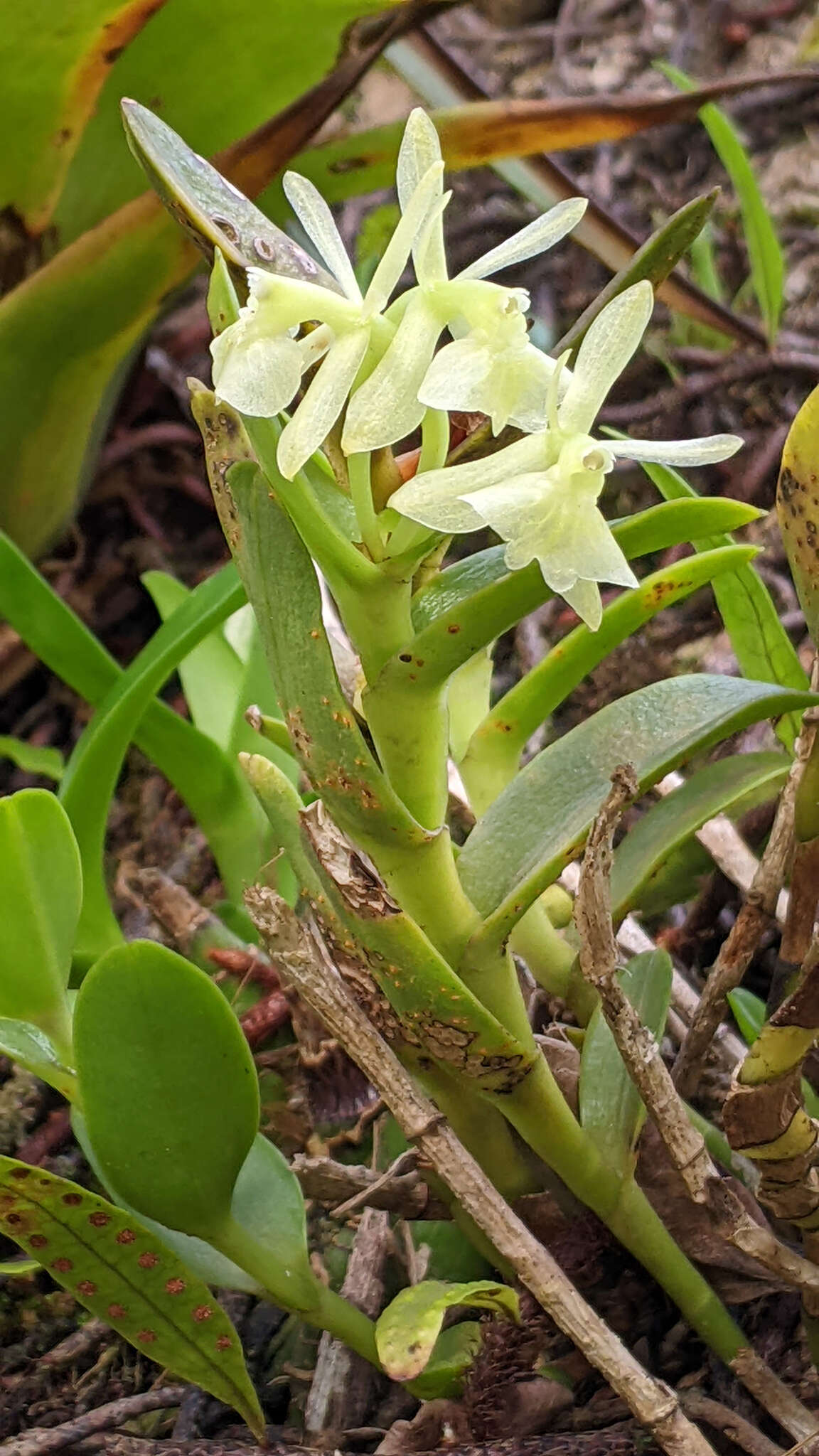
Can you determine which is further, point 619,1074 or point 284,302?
point 619,1074

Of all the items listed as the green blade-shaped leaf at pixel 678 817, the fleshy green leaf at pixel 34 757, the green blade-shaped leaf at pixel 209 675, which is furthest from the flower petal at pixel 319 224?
the fleshy green leaf at pixel 34 757

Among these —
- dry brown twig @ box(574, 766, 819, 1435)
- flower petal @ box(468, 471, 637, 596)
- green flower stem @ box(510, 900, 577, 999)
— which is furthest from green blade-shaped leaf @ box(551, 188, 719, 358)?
green flower stem @ box(510, 900, 577, 999)

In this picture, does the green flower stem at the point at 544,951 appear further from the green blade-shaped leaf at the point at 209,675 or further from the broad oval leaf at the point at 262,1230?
the green blade-shaped leaf at the point at 209,675

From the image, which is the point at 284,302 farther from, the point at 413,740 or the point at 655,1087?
the point at 655,1087

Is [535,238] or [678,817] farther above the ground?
[535,238]

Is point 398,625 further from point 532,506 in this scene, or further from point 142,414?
point 142,414

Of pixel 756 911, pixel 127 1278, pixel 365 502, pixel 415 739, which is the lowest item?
pixel 756 911

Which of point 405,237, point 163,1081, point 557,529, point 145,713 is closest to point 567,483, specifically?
point 557,529

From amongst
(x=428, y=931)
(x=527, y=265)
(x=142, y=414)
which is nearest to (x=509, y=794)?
(x=428, y=931)
